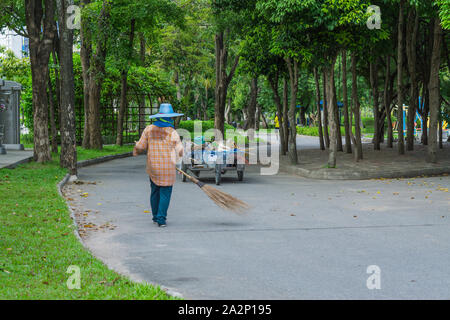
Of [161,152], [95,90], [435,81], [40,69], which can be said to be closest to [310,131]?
[95,90]

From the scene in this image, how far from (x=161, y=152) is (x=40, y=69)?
1170 cm

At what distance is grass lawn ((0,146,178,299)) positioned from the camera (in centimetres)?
541

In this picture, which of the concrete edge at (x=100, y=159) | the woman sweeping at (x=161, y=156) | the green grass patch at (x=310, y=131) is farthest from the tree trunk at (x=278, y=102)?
the green grass patch at (x=310, y=131)

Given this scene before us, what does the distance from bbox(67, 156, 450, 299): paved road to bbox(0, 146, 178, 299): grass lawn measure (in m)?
0.40

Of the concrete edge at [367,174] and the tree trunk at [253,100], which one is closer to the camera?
the concrete edge at [367,174]

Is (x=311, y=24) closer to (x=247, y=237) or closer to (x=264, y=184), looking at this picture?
(x=264, y=184)

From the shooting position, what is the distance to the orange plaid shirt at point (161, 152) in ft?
31.9

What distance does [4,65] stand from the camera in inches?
1469

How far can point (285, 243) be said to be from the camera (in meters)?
8.34

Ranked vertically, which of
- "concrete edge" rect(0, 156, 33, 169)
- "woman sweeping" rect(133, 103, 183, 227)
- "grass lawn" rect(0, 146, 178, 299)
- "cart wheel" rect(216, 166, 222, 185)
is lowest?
"grass lawn" rect(0, 146, 178, 299)

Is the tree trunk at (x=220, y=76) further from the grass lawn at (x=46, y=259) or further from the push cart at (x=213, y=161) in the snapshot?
the grass lawn at (x=46, y=259)

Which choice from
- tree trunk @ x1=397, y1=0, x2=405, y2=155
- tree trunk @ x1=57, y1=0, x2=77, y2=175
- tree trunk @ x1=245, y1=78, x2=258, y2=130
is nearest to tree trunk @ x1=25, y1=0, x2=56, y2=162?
tree trunk @ x1=57, y1=0, x2=77, y2=175

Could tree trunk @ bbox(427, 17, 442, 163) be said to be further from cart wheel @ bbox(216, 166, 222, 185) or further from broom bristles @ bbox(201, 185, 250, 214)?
broom bristles @ bbox(201, 185, 250, 214)

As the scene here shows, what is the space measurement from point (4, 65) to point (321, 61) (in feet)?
76.7
